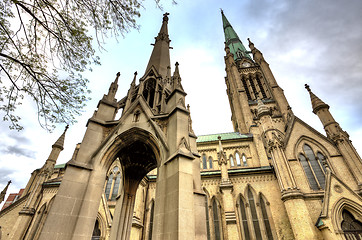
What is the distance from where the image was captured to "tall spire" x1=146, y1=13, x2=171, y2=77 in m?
12.4

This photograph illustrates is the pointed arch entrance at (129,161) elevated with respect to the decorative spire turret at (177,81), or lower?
lower

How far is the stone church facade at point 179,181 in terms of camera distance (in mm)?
5664

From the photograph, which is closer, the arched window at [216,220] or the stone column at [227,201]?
the stone column at [227,201]

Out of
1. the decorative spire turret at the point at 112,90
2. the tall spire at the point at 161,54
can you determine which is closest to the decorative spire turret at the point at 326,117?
the tall spire at the point at 161,54

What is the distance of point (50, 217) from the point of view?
5.26 m

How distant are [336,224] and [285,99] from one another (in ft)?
61.3

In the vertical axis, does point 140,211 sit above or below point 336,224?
above

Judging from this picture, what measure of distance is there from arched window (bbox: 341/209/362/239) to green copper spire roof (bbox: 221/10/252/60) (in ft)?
118

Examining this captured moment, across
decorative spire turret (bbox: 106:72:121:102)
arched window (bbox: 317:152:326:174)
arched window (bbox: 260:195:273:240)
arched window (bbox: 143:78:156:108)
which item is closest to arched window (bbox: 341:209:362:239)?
arched window (bbox: 317:152:326:174)

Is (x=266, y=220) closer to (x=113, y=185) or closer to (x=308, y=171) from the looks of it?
(x=308, y=171)

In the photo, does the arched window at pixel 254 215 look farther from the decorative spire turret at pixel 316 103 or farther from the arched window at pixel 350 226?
the decorative spire turret at pixel 316 103

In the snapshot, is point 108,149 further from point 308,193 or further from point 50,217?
point 308,193

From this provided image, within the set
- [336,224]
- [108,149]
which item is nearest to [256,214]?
[336,224]

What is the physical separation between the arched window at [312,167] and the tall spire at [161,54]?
14234 millimetres
